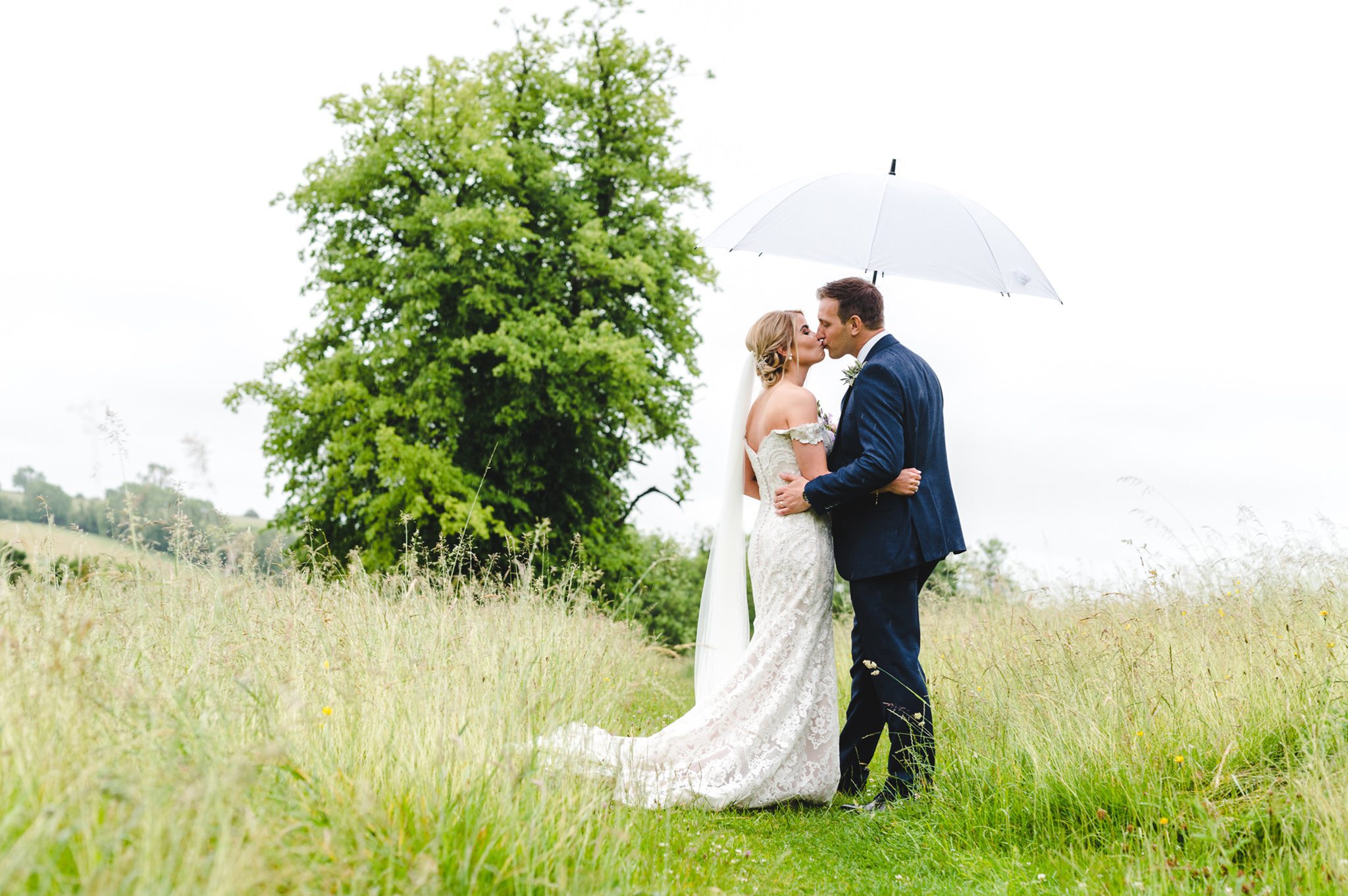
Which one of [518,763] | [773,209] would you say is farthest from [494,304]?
[518,763]

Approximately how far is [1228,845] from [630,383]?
52.7 feet

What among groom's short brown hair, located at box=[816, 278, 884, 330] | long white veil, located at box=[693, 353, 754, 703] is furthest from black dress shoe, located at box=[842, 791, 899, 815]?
groom's short brown hair, located at box=[816, 278, 884, 330]

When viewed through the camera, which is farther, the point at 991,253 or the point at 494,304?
the point at 494,304

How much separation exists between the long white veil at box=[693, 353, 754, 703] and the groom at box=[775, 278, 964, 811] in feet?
2.30

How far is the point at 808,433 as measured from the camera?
5594 millimetres

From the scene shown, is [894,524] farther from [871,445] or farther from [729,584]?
[729,584]

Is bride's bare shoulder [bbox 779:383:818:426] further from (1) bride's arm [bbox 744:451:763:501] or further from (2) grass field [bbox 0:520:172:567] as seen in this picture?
(2) grass field [bbox 0:520:172:567]

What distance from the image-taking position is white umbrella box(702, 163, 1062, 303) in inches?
234

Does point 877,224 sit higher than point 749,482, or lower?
higher

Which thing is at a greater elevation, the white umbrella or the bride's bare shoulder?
the white umbrella

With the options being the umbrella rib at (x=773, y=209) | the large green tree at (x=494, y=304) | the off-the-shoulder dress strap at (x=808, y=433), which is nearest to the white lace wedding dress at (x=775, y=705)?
the off-the-shoulder dress strap at (x=808, y=433)

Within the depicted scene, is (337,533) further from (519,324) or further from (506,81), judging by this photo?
(506,81)

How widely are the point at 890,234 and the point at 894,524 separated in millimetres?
1895

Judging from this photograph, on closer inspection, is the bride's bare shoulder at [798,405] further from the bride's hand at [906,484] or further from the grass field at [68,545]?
the grass field at [68,545]
